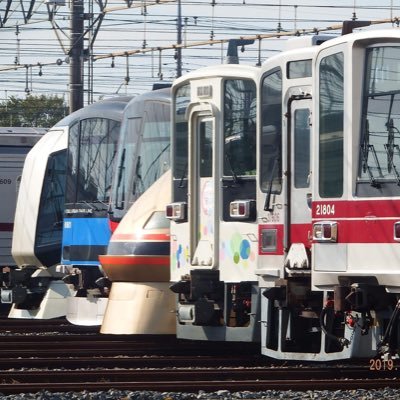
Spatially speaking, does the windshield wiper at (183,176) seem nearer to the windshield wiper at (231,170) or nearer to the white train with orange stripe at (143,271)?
the white train with orange stripe at (143,271)

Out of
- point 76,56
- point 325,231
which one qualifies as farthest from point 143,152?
point 76,56

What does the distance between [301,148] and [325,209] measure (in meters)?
1.25

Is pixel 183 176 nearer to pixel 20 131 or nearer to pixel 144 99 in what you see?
pixel 144 99

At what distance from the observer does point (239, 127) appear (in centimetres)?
1491

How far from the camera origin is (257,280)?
14344mm

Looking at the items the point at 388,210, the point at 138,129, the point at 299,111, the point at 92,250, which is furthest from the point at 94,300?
the point at 388,210

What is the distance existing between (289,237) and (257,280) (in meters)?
1.08

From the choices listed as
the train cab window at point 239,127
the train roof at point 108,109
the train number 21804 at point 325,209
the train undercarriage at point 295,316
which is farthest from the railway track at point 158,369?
the train roof at point 108,109

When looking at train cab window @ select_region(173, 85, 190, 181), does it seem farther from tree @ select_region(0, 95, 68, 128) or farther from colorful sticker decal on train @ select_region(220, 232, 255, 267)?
tree @ select_region(0, 95, 68, 128)

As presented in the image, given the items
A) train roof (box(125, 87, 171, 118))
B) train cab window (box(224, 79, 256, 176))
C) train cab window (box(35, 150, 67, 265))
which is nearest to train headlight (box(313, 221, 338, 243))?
train cab window (box(224, 79, 256, 176))

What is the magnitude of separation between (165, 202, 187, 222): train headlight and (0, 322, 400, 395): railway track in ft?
4.90

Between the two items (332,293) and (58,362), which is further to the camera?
(58,362)

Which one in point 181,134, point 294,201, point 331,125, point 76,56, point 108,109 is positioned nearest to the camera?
point 331,125

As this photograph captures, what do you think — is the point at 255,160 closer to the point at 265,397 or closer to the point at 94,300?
the point at 265,397
